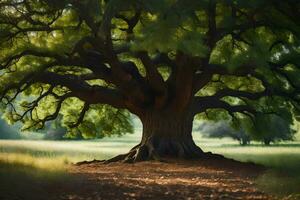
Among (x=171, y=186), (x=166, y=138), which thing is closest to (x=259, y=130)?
(x=166, y=138)

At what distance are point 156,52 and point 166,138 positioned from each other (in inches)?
126

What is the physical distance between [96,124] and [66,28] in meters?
10.6

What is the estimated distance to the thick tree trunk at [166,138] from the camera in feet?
60.3

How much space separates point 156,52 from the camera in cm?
1850

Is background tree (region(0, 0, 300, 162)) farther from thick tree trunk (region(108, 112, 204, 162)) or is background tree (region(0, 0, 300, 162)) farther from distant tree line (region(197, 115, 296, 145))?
distant tree line (region(197, 115, 296, 145))

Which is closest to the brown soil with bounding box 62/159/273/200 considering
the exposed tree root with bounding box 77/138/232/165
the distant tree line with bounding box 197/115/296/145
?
the exposed tree root with bounding box 77/138/232/165

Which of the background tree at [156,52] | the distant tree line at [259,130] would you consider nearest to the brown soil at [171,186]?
the background tree at [156,52]

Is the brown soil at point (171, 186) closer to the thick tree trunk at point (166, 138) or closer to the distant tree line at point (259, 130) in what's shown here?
the thick tree trunk at point (166, 138)

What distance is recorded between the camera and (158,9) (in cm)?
1190

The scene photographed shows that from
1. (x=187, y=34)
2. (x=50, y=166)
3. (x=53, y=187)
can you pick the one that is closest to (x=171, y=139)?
(x=187, y=34)

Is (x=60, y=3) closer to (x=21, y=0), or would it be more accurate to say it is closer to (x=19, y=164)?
(x=21, y=0)

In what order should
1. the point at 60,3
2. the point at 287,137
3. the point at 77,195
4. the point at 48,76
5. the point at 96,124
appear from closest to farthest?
the point at 77,195 → the point at 60,3 → the point at 48,76 → the point at 96,124 → the point at 287,137

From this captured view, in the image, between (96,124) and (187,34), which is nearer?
(187,34)

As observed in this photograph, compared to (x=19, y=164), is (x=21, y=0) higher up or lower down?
higher up
